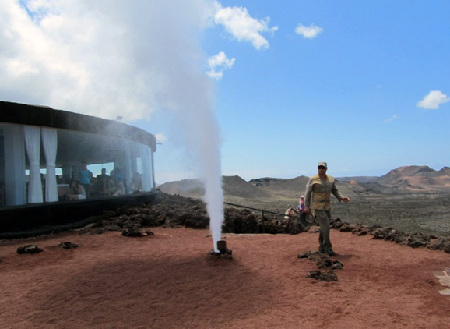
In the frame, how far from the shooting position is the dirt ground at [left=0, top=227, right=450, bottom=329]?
4430 millimetres

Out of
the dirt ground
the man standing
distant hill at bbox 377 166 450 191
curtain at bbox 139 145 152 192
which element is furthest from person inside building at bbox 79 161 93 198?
distant hill at bbox 377 166 450 191

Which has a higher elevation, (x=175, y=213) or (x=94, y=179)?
(x=94, y=179)

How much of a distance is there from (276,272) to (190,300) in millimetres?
1941

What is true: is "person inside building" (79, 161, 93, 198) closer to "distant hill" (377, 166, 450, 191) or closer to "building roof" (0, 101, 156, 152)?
"building roof" (0, 101, 156, 152)

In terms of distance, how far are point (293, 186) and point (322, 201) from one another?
54395 millimetres

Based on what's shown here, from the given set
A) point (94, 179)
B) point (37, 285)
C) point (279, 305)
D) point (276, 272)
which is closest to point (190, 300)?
point (279, 305)

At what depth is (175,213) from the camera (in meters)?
14.0

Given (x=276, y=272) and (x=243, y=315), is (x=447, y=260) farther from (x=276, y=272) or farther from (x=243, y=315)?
(x=243, y=315)

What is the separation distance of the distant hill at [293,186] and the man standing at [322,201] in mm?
18346

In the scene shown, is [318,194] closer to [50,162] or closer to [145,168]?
[50,162]

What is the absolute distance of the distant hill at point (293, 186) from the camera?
156 feet

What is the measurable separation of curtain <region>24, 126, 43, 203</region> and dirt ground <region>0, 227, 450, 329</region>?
4.04 metres

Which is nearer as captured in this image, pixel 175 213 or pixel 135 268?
pixel 135 268

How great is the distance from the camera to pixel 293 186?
201 feet
